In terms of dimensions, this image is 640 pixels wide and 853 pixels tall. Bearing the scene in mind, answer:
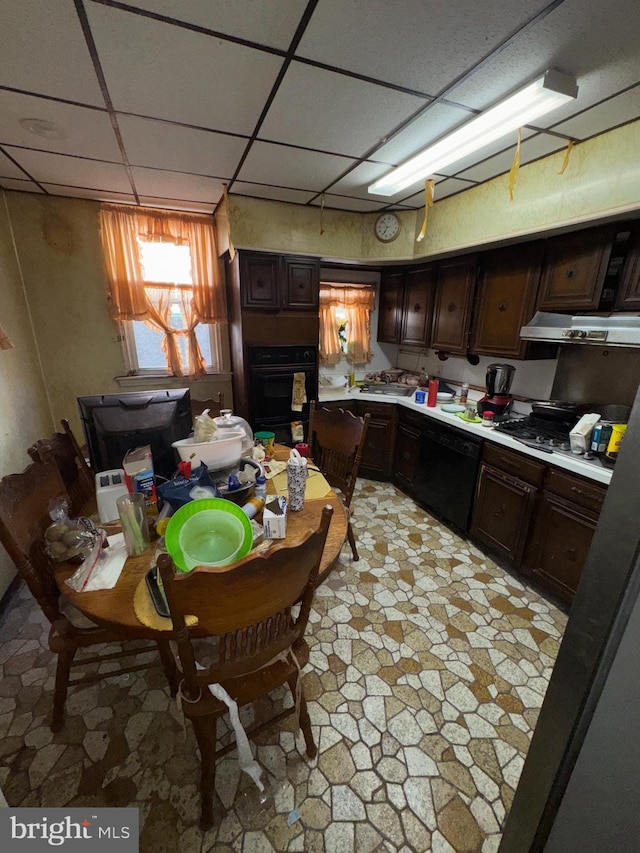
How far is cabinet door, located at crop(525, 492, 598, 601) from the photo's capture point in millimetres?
1851

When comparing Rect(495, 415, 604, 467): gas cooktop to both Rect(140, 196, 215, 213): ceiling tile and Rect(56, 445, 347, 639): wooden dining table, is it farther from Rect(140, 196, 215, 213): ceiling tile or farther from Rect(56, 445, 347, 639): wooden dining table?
Rect(140, 196, 215, 213): ceiling tile

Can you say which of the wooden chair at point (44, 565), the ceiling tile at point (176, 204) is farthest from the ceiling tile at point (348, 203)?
the wooden chair at point (44, 565)

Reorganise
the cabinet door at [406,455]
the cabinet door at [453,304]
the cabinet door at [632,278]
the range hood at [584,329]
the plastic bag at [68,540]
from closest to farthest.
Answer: the plastic bag at [68,540] → the range hood at [584,329] → the cabinet door at [632,278] → the cabinet door at [453,304] → the cabinet door at [406,455]

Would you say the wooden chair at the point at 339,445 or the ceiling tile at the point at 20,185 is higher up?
the ceiling tile at the point at 20,185

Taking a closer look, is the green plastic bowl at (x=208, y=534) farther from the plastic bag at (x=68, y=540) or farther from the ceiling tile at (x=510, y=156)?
the ceiling tile at (x=510, y=156)

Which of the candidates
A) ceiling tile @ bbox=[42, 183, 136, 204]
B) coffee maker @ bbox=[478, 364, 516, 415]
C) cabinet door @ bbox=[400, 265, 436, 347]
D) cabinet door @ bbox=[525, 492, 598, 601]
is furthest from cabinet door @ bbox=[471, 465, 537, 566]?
ceiling tile @ bbox=[42, 183, 136, 204]

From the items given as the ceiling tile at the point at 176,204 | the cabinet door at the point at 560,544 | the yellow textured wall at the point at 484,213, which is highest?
the ceiling tile at the point at 176,204

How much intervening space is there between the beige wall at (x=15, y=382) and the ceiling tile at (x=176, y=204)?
42.8 inches

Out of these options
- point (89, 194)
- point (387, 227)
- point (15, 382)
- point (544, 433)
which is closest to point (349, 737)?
point (544, 433)

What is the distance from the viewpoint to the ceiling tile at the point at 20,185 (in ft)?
8.16

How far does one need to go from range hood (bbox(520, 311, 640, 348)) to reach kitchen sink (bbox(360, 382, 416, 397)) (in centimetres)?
137

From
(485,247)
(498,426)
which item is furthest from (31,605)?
(485,247)

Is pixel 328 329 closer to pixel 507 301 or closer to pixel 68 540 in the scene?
pixel 507 301

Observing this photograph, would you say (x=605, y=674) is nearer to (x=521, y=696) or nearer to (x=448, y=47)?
(x=521, y=696)
